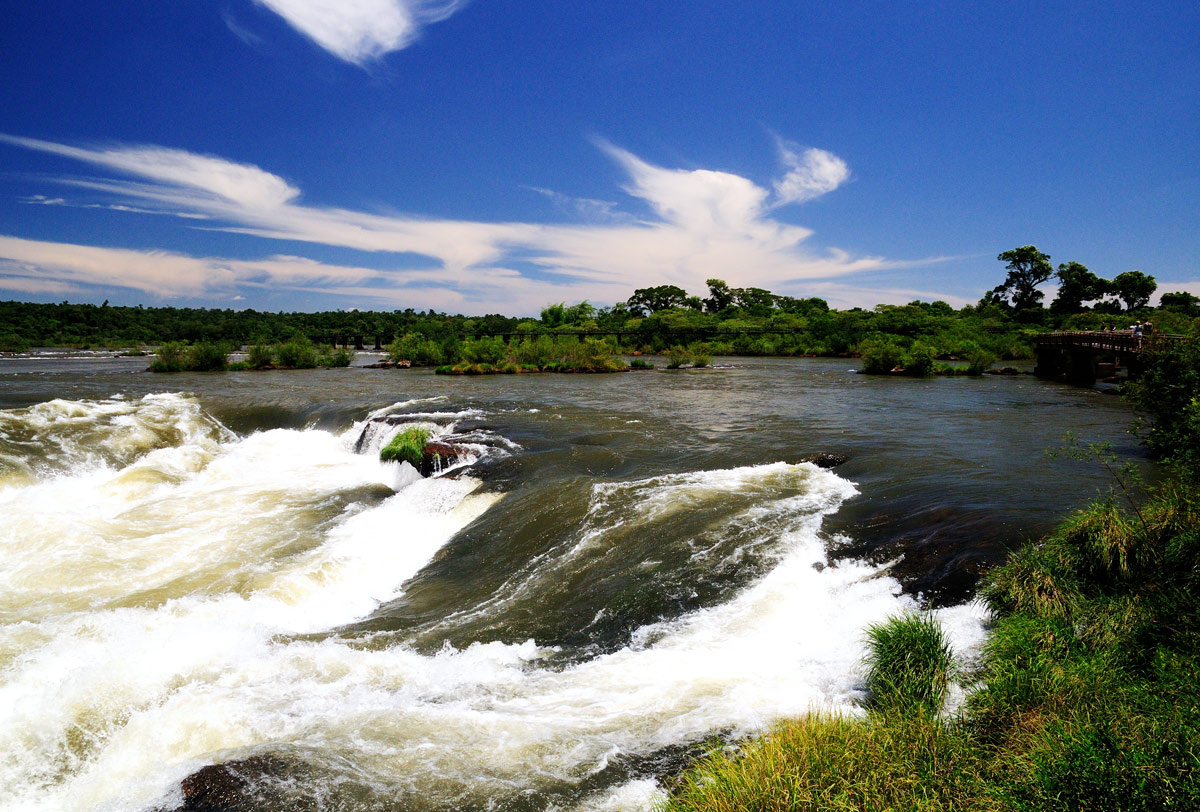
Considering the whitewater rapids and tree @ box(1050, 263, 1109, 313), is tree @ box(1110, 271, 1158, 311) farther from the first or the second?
the whitewater rapids

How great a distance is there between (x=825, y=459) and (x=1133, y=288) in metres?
90.9

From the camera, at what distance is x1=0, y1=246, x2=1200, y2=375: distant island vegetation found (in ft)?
145

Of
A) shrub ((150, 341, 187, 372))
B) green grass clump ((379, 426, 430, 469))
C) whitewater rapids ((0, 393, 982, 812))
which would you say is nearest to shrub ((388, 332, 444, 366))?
shrub ((150, 341, 187, 372))

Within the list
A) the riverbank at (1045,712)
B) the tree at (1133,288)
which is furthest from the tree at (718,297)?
the riverbank at (1045,712)

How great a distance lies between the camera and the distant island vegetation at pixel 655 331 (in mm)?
44312

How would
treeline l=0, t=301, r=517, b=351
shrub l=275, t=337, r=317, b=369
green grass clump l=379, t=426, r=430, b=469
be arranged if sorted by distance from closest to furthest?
green grass clump l=379, t=426, r=430, b=469 → shrub l=275, t=337, r=317, b=369 → treeline l=0, t=301, r=517, b=351

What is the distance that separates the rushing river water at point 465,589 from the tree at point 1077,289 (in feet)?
261

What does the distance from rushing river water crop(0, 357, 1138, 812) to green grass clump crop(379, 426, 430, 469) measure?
0.31 m

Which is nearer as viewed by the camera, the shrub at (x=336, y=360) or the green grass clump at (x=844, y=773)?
the green grass clump at (x=844, y=773)

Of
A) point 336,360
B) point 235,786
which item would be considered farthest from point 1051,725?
point 336,360

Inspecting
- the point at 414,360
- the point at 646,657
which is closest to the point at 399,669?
the point at 646,657

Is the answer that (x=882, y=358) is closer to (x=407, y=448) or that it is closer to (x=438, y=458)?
(x=438, y=458)

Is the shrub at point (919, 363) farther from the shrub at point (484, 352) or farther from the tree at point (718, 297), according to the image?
the tree at point (718, 297)

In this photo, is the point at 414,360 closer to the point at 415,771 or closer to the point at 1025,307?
the point at 415,771
